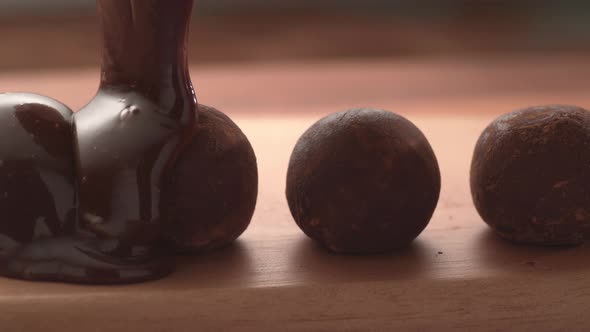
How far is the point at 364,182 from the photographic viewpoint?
3.00 ft

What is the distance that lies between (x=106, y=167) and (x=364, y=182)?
28 centimetres

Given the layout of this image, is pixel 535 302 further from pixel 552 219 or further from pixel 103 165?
pixel 103 165

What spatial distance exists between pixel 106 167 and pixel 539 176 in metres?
0.48

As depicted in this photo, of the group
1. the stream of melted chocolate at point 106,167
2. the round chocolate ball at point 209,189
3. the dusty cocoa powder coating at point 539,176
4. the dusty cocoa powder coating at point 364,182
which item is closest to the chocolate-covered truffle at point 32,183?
the stream of melted chocolate at point 106,167

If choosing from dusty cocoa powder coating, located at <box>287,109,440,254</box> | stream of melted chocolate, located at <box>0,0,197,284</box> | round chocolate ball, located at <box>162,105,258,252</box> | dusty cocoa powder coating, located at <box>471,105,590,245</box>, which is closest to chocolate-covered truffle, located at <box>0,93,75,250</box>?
stream of melted chocolate, located at <box>0,0,197,284</box>

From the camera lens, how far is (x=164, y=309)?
852mm

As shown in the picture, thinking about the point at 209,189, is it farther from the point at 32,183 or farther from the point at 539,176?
the point at 539,176

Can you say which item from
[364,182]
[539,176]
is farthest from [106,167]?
[539,176]

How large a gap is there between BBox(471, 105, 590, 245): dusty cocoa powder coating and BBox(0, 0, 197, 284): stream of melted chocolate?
36cm

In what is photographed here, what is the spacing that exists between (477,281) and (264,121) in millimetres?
990

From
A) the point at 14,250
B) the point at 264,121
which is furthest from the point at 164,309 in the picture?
the point at 264,121

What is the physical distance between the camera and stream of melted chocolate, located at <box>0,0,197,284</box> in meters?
0.87

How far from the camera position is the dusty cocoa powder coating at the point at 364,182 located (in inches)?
36.1

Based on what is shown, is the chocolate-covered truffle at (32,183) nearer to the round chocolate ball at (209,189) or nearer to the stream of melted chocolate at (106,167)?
the stream of melted chocolate at (106,167)
